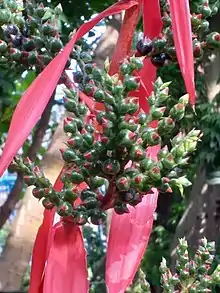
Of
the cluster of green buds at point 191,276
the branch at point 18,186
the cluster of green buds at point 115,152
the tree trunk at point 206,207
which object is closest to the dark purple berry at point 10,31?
the cluster of green buds at point 115,152

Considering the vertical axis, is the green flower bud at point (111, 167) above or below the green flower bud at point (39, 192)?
above

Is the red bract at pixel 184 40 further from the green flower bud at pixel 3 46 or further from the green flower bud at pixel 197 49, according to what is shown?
the green flower bud at pixel 3 46

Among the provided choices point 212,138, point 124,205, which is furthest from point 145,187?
point 212,138

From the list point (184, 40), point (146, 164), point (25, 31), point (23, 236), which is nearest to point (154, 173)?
point (146, 164)

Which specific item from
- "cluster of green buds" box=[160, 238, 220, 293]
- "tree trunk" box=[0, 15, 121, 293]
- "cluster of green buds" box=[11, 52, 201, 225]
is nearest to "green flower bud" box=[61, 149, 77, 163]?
"cluster of green buds" box=[11, 52, 201, 225]

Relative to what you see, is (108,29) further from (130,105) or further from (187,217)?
(130,105)

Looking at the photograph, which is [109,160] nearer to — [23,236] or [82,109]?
[82,109]

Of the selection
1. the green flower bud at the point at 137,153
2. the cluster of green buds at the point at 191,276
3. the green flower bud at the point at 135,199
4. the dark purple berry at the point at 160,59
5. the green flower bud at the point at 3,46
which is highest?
the green flower bud at the point at 3,46
